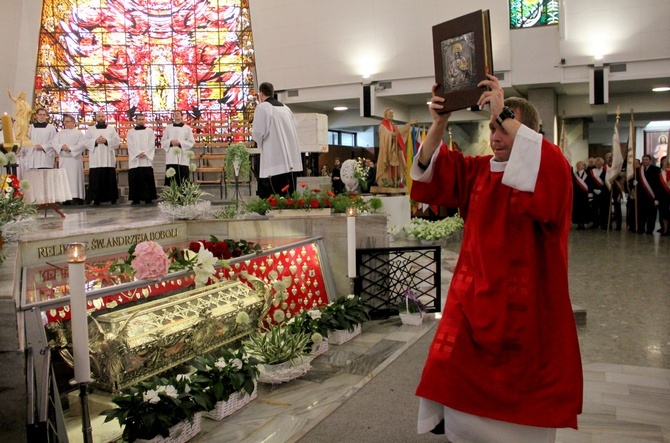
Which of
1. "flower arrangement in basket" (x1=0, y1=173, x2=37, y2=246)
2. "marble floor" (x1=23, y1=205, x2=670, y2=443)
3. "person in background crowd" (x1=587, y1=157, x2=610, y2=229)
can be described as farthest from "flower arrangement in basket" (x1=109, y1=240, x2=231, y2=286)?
"person in background crowd" (x1=587, y1=157, x2=610, y2=229)

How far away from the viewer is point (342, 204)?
6590 mm

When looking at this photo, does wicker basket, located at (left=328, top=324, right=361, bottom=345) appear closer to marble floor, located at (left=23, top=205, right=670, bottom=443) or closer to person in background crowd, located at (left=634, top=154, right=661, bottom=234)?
marble floor, located at (left=23, top=205, right=670, bottom=443)

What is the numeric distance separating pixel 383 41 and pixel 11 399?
16.2 metres


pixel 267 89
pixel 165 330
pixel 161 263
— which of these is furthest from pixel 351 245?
pixel 267 89

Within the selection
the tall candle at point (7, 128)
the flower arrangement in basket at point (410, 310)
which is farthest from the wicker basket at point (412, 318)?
the tall candle at point (7, 128)

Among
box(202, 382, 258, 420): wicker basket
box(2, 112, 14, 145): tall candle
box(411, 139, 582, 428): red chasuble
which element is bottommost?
box(202, 382, 258, 420): wicker basket

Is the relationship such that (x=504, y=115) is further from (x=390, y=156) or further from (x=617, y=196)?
(x=617, y=196)

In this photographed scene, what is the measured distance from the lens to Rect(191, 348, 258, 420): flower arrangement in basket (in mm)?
3576

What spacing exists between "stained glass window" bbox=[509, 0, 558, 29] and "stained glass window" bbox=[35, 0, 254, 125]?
8270 millimetres

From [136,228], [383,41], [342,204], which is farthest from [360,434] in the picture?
[383,41]

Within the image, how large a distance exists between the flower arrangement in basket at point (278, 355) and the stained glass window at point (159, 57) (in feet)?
52.5

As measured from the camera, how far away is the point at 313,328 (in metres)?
4.90

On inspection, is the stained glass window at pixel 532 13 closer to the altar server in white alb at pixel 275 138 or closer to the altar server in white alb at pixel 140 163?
the altar server in white alb at pixel 140 163

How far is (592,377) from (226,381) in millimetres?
2652
